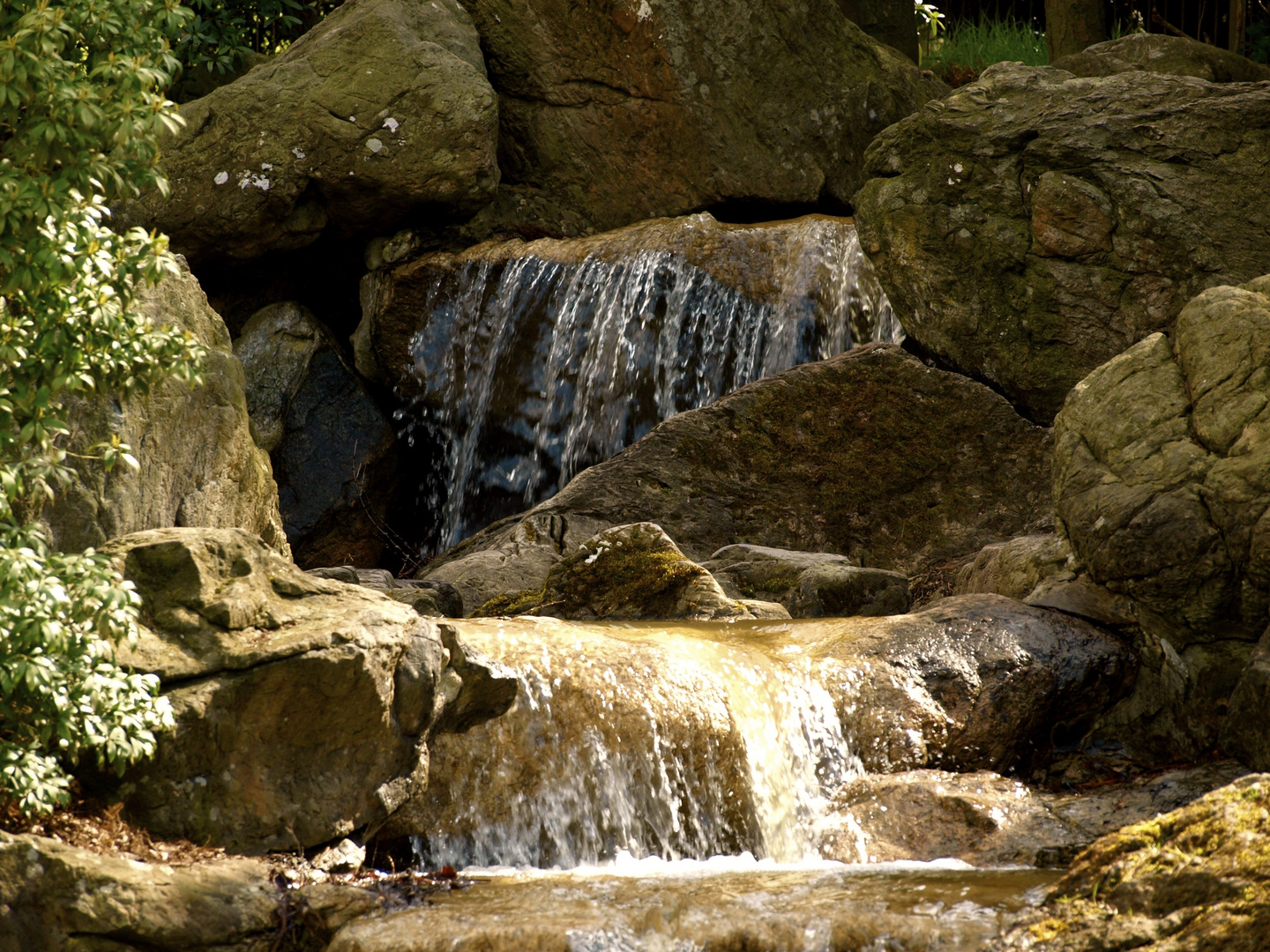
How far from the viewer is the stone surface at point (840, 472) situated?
30.9 ft

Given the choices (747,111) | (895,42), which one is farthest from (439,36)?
(895,42)

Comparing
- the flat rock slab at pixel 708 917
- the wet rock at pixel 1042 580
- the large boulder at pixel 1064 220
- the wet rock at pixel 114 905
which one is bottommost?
the flat rock slab at pixel 708 917

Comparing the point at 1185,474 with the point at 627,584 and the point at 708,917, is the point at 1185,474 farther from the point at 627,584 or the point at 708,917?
the point at 708,917

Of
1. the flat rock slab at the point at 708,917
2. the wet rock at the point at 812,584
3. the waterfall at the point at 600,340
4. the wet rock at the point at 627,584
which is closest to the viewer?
the flat rock slab at the point at 708,917

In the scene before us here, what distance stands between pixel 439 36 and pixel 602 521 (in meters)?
6.49

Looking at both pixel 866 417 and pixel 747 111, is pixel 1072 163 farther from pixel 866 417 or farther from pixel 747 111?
pixel 747 111

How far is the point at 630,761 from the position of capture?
5.47 metres

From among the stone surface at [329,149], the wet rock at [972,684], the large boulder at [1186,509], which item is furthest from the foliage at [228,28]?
the large boulder at [1186,509]

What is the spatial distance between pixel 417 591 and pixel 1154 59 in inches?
389

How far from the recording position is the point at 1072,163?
9.95 meters

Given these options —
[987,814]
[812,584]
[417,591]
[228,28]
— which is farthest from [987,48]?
[987,814]

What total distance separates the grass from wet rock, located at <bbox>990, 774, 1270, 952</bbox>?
14403 millimetres

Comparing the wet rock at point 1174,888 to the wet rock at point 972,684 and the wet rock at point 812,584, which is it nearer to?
the wet rock at point 972,684

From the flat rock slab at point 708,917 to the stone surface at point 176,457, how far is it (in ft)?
6.33
